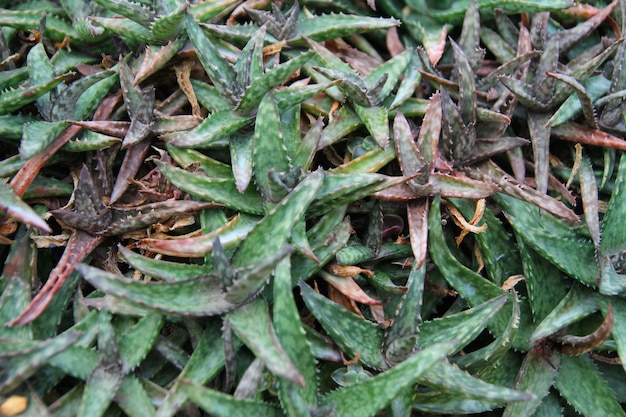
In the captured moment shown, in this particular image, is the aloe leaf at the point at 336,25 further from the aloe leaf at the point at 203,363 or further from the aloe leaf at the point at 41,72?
the aloe leaf at the point at 203,363

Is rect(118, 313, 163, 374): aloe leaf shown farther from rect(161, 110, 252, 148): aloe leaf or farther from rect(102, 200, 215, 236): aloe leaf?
rect(161, 110, 252, 148): aloe leaf

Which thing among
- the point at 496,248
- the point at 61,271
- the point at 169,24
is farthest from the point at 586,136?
the point at 61,271

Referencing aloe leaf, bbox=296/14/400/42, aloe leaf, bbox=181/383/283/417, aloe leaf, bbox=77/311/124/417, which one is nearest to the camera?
aloe leaf, bbox=181/383/283/417

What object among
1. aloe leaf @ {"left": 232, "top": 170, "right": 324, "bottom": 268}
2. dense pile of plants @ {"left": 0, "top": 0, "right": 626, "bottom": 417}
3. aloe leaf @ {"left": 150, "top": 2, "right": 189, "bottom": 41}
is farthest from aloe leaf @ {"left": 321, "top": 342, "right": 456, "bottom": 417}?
aloe leaf @ {"left": 150, "top": 2, "right": 189, "bottom": 41}

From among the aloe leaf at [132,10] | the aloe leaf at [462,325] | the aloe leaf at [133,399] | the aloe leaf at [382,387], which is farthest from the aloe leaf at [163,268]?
the aloe leaf at [132,10]

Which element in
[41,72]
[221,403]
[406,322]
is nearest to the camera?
[221,403]

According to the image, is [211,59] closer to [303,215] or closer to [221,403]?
[303,215]

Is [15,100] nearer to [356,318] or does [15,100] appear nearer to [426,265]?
[356,318]
